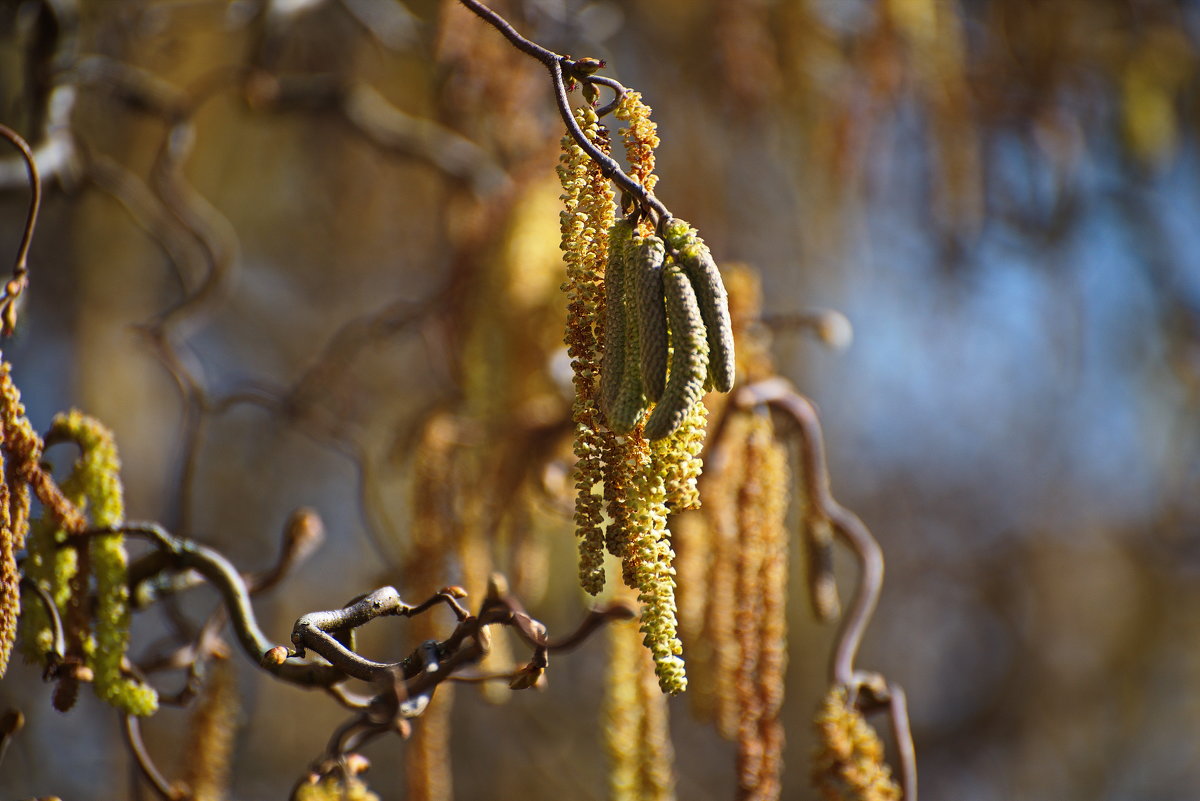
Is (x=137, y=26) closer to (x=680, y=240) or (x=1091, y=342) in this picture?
(x=680, y=240)

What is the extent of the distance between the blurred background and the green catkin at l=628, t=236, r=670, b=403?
0.68m

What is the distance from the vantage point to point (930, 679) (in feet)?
15.8

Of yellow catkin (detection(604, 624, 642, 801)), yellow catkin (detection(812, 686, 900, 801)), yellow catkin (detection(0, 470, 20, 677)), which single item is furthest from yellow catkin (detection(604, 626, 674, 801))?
→ yellow catkin (detection(0, 470, 20, 677))

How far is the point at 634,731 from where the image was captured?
3.22 feet

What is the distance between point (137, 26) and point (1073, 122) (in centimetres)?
227

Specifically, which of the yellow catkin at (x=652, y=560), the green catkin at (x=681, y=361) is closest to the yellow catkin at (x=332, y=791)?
the yellow catkin at (x=652, y=560)

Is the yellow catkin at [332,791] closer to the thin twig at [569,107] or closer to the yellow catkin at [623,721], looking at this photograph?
the yellow catkin at [623,721]

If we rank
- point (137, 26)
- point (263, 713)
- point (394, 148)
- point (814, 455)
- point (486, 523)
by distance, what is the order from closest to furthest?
point (814, 455) < point (486, 523) < point (394, 148) < point (137, 26) < point (263, 713)

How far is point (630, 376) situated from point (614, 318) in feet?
0.12

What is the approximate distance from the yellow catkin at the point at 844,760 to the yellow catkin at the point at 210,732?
61 cm

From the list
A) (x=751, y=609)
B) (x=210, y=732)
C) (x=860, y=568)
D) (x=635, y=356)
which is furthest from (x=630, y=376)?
(x=210, y=732)

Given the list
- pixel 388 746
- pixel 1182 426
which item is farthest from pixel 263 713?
pixel 1182 426

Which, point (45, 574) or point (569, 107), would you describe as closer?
point (569, 107)

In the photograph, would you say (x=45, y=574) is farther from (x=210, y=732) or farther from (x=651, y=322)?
(x=651, y=322)
